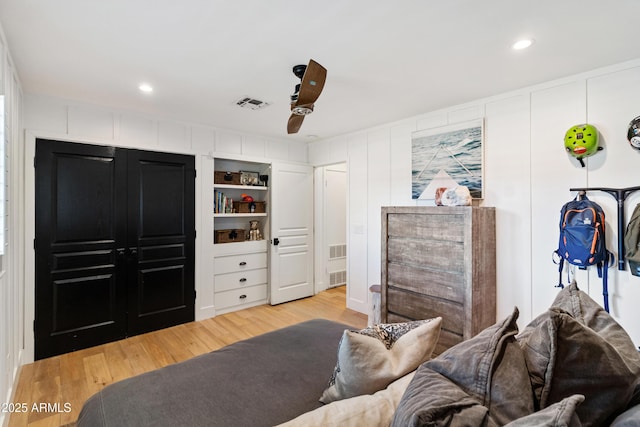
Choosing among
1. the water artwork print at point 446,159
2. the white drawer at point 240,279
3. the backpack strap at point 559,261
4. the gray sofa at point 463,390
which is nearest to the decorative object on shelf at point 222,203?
the white drawer at point 240,279

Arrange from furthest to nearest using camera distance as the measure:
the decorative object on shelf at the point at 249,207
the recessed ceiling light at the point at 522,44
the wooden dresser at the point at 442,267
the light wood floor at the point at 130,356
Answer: the decorative object on shelf at the point at 249,207, the wooden dresser at the point at 442,267, the light wood floor at the point at 130,356, the recessed ceiling light at the point at 522,44

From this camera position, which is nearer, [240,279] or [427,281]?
[427,281]

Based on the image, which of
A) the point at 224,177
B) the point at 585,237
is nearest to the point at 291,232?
the point at 224,177

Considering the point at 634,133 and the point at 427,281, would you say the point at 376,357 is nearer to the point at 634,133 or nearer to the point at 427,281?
the point at 427,281

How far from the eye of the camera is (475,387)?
81cm

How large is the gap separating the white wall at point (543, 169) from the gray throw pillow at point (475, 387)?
87.3 inches

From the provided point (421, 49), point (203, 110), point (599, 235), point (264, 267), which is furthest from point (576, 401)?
point (264, 267)

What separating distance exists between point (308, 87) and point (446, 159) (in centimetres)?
189

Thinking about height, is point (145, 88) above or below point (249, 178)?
above

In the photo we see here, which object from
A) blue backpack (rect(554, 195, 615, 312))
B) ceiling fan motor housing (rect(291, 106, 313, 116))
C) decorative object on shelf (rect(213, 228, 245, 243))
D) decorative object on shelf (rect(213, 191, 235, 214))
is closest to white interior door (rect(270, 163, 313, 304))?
decorative object on shelf (rect(213, 228, 245, 243))

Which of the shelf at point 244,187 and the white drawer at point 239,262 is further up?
the shelf at point 244,187

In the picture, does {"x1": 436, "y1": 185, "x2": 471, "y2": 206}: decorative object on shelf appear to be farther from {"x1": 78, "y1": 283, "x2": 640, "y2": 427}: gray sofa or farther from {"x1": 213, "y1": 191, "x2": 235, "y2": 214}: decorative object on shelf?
{"x1": 213, "y1": 191, "x2": 235, "y2": 214}: decorative object on shelf

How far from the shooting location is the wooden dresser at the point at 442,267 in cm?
268

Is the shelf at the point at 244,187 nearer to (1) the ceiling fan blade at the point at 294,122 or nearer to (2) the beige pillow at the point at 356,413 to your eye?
(1) the ceiling fan blade at the point at 294,122
